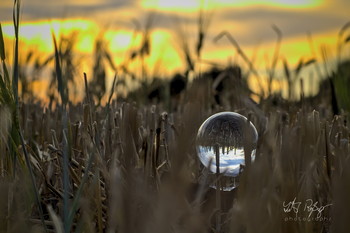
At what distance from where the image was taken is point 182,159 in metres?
0.72

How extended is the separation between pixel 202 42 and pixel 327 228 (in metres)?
1.82

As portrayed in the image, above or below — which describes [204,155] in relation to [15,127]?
below

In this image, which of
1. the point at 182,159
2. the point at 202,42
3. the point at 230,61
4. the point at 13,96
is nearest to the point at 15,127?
the point at 13,96

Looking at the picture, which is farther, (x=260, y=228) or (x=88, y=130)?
(x=88, y=130)

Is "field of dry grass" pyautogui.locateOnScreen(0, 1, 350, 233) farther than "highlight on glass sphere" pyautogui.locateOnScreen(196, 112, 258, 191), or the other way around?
"highlight on glass sphere" pyautogui.locateOnScreen(196, 112, 258, 191)

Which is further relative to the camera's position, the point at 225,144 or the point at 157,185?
the point at 225,144

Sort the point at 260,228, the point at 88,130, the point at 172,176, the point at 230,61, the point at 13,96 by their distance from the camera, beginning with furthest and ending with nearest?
the point at 230,61 → the point at 88,130 → the point at 13,96 → the point at 260,228 → the point at 172,176

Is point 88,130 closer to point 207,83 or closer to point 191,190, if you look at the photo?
point 191,190

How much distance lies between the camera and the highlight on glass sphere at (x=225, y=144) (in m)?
1.30

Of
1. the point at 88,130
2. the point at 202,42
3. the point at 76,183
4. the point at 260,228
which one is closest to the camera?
the point at 260,228

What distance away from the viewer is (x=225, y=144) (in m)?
1.34

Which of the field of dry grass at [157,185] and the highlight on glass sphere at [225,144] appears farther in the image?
the highlight on glass sphere at [225,144]

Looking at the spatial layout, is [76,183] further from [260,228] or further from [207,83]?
→ [207,83]

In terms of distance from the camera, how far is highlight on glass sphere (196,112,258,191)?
1299 mm
